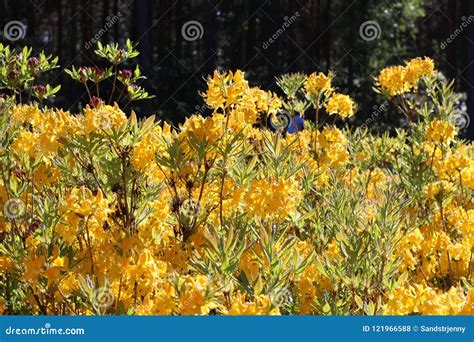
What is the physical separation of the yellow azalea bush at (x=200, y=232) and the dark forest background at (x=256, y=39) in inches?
487

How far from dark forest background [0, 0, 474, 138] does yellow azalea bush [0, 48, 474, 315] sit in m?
12.4

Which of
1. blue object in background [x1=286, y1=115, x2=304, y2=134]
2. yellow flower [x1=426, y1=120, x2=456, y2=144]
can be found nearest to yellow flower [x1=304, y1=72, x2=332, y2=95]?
blue object in background [x1=286, y1=115, x2=304, y2=134]

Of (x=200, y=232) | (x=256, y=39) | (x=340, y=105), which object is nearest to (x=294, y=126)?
(x=340, y=105)

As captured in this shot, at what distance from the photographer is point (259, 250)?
1654 mm

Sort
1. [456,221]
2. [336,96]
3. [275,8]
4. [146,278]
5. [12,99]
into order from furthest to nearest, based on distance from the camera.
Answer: [275,8]
[336,96]
[12,99]
[456,221]
[146,278]

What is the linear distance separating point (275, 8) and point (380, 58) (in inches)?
140

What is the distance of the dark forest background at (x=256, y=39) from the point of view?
1489 cm

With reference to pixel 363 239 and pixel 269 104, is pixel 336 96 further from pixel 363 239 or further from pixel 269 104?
pixel 363 239

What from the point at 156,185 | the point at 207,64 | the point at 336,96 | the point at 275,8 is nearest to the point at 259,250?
the point at 156,185

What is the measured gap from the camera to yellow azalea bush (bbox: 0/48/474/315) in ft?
4.72

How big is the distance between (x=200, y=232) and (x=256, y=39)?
14120 mm

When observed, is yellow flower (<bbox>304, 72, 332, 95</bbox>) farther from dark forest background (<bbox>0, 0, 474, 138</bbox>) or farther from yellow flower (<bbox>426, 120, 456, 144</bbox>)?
dark forest background (<bbox>0, 0, 474, 138</bbox>)

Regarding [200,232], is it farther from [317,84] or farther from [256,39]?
[256,39]

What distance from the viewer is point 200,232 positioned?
1.92 meters
